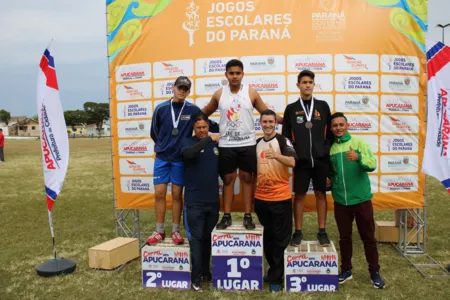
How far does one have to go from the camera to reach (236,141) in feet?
13.6

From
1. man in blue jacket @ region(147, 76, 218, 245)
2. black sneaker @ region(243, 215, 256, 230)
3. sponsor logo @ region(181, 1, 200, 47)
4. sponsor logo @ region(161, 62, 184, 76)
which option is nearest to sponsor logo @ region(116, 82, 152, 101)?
sponsor logo @ region(161, 62, 184, 76)

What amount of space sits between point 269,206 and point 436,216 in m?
4.88

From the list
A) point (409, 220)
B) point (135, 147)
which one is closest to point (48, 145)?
point (135, 147)

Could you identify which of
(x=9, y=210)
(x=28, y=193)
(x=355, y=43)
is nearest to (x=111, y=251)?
(x=355, y=43)

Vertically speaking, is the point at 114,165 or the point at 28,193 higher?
the point at 114,165

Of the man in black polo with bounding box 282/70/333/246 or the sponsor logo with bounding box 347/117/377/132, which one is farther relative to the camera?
the sponsor logo with bounding box 347/117/377/132

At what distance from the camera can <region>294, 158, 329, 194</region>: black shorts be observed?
419 cm

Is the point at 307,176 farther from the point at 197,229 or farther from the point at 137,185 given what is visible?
the point at 137,185

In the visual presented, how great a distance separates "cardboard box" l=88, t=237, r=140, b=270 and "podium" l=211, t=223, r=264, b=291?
59.7 inches

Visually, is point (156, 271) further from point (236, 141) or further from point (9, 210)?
point (9, 210)

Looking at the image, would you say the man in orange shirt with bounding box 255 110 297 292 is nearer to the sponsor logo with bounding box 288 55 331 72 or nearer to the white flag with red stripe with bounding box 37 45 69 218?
the sponsor logo with bounding box 288 55 331 72

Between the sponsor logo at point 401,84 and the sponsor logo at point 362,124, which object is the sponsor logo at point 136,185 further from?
the sponsor logo at point 401,84

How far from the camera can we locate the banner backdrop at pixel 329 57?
513 centimetres

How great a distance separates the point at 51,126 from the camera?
4484mm
